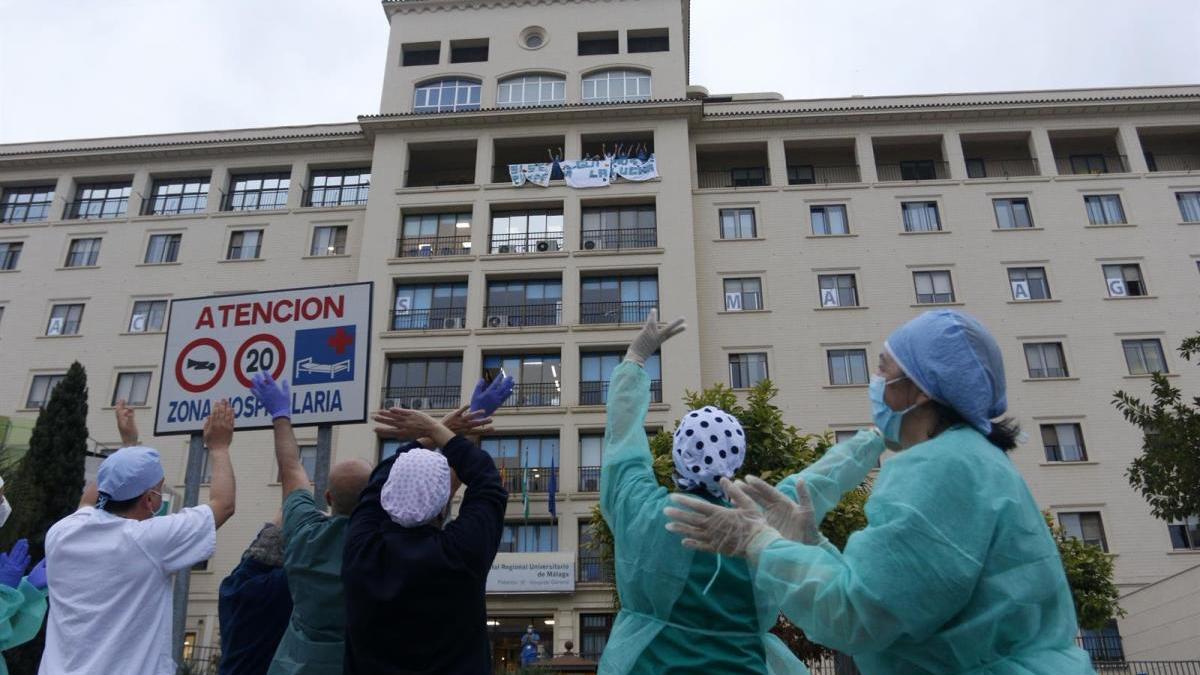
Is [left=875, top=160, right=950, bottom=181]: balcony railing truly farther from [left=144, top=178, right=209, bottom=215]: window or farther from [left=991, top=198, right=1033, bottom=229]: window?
[left=144, top=178, right=209, bottom=215]: window

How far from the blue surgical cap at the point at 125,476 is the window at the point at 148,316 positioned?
110 feet

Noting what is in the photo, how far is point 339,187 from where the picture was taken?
3584 centimetres

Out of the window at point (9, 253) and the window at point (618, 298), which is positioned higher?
the window at point (9, 253)

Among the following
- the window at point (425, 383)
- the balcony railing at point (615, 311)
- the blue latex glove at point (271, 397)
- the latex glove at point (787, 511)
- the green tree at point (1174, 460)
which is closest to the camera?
the latex glove at point (787, 511)

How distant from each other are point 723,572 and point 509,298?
29.7m

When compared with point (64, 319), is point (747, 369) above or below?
below

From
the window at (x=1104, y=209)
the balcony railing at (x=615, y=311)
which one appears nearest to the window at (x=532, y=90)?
the balcony railing at (x=615, y=311)

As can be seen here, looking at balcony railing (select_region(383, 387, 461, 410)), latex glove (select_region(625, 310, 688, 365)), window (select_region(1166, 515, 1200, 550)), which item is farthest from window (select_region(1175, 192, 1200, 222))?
latex glove (select_region(625, 310, 688, 365))

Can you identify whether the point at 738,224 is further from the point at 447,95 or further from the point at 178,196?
the point at 178,196

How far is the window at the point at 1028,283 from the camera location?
3072 cm

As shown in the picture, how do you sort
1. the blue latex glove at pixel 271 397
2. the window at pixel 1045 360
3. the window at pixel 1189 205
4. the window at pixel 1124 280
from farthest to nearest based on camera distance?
the window at pixel 1189 205
the window at pixel 1124 280
the window at pixel 1045 360
the blue latex glove at pixel 271 397

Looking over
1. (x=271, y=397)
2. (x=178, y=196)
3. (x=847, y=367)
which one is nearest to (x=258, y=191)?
(x=178, y=196)

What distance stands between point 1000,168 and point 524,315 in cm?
2153

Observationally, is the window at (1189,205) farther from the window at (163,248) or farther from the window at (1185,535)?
the window at (163,248)
